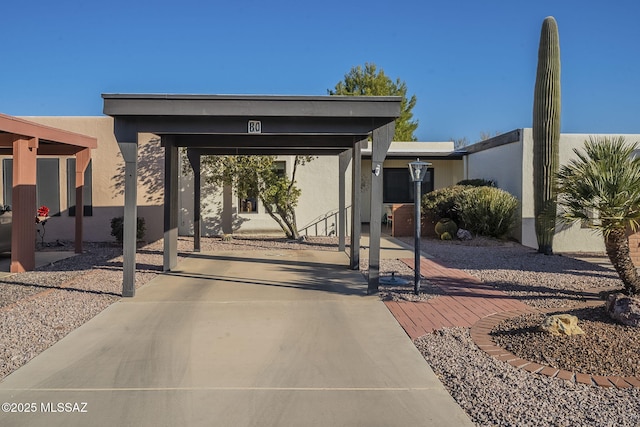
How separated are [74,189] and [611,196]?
1365 centimetres

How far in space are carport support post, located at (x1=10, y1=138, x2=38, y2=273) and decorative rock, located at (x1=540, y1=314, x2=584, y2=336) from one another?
30.0 ft

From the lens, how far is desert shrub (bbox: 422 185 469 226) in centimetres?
1602

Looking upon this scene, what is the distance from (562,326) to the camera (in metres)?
5.49

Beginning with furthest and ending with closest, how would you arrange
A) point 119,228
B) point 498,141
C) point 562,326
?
point 498,141 < point 119,228 < point 562,326

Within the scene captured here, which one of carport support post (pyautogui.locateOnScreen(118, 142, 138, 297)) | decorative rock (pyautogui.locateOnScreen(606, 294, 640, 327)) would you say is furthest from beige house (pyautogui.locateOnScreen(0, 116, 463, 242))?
decorative rock (pyautogui.locateOnScreen(606, 294, 640, 327))

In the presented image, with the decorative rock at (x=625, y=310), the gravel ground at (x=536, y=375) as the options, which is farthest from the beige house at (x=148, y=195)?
the decorative rock at (x=625, y=310)

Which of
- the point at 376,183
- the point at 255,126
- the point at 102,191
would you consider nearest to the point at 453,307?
the point at 376,183

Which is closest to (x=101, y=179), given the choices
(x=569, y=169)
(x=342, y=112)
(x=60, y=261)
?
(x=60, y=261)

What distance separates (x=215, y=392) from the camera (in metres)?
4.37

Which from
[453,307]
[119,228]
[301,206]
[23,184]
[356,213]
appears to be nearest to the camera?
[453,307]

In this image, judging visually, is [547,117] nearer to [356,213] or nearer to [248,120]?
[356,213]

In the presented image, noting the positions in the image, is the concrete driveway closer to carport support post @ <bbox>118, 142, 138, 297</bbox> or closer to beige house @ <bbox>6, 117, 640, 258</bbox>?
carport support post @ <bbox>118, 142, 138, 297</bbox>

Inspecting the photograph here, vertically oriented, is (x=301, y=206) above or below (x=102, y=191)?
below

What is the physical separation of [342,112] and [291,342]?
11.6ft
